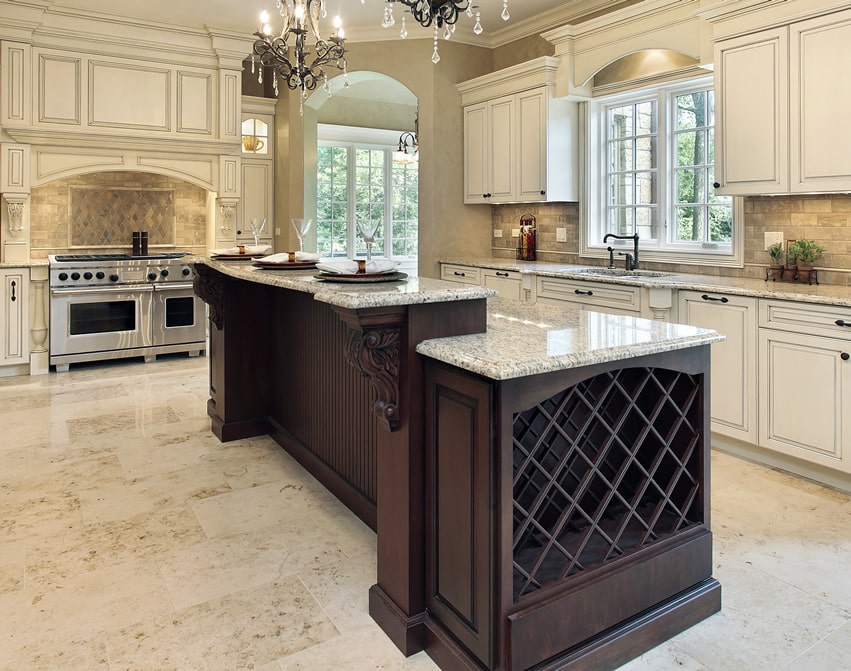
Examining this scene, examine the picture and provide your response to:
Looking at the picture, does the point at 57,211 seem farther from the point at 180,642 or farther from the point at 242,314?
the point at 180,642

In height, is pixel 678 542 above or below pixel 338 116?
below

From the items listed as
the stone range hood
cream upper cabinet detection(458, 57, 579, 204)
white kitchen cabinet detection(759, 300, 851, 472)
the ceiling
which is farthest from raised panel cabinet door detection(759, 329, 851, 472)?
the stone range hood

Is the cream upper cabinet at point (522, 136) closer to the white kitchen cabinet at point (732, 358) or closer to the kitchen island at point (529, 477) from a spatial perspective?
the white kitchen cabinet at point (732, 358)

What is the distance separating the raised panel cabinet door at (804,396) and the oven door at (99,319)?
5090 mm

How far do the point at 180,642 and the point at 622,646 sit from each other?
130 cm

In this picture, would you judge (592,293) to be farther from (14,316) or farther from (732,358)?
(14,316)

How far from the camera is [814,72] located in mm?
3406

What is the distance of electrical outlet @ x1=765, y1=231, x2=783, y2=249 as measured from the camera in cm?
399

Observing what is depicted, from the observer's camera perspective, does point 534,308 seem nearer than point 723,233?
Yes

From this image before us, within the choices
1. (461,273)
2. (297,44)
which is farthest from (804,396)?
(461,273)

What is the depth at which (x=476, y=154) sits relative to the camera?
20.1 feet

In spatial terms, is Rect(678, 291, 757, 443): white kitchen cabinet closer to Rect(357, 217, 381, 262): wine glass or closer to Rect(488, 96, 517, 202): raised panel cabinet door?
Rect(357, 217, 381, 262): wine glass

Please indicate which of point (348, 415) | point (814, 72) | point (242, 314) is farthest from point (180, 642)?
point (814, 72)

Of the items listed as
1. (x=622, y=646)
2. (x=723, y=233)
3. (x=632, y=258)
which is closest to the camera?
(x=622, y=646)
